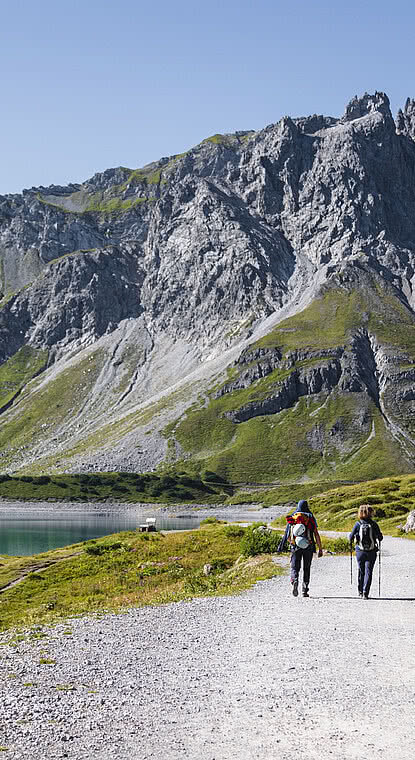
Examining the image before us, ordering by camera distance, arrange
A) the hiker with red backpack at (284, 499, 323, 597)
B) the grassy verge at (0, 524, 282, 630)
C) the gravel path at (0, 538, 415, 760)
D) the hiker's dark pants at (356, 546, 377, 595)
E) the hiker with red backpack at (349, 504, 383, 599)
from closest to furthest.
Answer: the gravel path at (0, 538, 415, 760) → the hiker's dark pants at (356, 546, 377, 595) → the hiker with red backpack at (349, 504, 383, 599) → the hiker with red backpack at (284, 499, 323, 597) → the grassy verge at (0, 524, 282, 630)

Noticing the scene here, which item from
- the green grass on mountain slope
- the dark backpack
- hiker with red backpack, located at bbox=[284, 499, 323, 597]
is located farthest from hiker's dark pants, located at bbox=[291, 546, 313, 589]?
the green grass on mountain slope

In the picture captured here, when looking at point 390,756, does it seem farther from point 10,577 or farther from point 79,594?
point 10,577

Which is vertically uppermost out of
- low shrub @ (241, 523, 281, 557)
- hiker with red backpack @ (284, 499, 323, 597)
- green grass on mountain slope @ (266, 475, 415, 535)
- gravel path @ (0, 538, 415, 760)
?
hiker with red backpack @ (284, 499, 323, 597)

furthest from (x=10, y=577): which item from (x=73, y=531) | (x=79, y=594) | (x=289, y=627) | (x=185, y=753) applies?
(x=73, y=531)

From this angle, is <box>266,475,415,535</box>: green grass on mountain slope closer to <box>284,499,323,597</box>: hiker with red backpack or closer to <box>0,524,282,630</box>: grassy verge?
<box>0,524,282,630</box>: grassy verge

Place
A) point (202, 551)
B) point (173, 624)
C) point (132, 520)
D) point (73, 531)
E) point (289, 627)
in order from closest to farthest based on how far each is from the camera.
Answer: point (289, 627)
point (173, 624)
point (202, 551)
point (73, 531)
point (132, 520)

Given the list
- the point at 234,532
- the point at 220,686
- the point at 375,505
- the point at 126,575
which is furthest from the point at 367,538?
the point at 375,505

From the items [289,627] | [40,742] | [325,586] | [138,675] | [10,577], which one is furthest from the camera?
[10,577]

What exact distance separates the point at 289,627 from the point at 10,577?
32579mm

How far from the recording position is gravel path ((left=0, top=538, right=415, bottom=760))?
10578 millimetres

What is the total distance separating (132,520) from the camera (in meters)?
194

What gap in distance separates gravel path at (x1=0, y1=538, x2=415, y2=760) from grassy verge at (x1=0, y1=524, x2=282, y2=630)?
7.00 metres

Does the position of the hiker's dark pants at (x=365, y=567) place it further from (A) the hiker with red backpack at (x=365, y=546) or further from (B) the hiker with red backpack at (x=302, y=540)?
(B) the hiker with red backpack at (x=302, y=540)

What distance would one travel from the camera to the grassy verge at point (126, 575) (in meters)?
30.0
